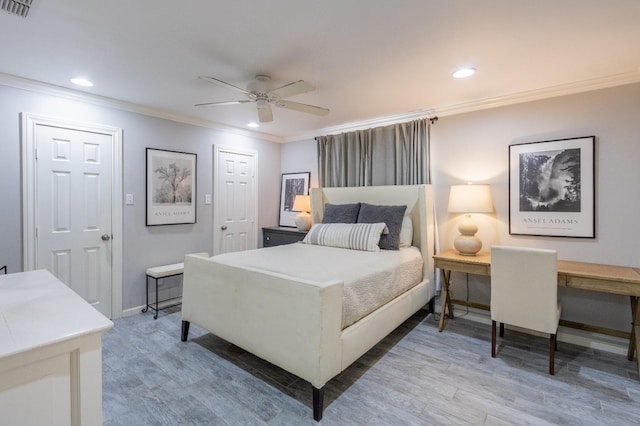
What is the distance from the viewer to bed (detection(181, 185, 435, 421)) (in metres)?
1.90

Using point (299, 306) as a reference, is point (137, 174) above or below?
above

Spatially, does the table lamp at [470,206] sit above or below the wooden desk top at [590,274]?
above

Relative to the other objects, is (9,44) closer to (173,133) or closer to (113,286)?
(173,133)

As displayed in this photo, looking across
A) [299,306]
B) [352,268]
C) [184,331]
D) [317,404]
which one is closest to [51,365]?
[299,306]

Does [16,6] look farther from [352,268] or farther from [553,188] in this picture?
[553,188]

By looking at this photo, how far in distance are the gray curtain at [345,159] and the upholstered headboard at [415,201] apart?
0.23 metres

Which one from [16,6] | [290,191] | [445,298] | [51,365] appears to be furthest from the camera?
[290,191]

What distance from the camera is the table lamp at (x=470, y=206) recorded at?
3.08 meters

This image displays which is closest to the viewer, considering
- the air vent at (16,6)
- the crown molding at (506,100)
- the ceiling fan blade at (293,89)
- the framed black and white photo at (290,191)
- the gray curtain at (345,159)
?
the air vent at (16,6)

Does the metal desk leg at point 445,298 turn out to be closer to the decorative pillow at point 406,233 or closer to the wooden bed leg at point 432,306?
the wooden bed leg at point 432,306

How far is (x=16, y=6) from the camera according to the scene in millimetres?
1704

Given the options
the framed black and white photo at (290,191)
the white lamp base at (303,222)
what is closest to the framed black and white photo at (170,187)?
the white lamp base at (303,222)

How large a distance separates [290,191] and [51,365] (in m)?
4.25

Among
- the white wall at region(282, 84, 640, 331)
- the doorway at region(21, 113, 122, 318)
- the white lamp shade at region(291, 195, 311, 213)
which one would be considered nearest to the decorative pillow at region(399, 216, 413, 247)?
the white wall at region(282, 84, 640, 331)
